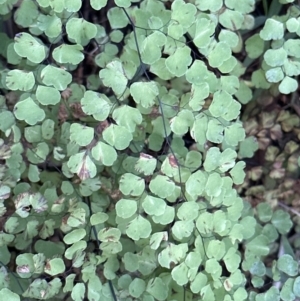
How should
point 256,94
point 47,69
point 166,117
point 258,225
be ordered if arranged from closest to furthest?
1. point 47,69
2. point 166,117
3. point 258,225
4. point 256,94

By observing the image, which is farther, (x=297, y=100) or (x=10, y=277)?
(x=297, y=100)

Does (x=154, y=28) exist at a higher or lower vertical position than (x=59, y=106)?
higher

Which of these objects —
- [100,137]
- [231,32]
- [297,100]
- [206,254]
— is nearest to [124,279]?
[206,254]

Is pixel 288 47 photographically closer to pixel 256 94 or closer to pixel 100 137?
pixel 256 94

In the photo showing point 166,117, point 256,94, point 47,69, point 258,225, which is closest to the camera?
point 47,69

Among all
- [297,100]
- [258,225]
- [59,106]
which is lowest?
[258,225]

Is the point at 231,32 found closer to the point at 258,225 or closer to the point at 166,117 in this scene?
the point at 166,117
